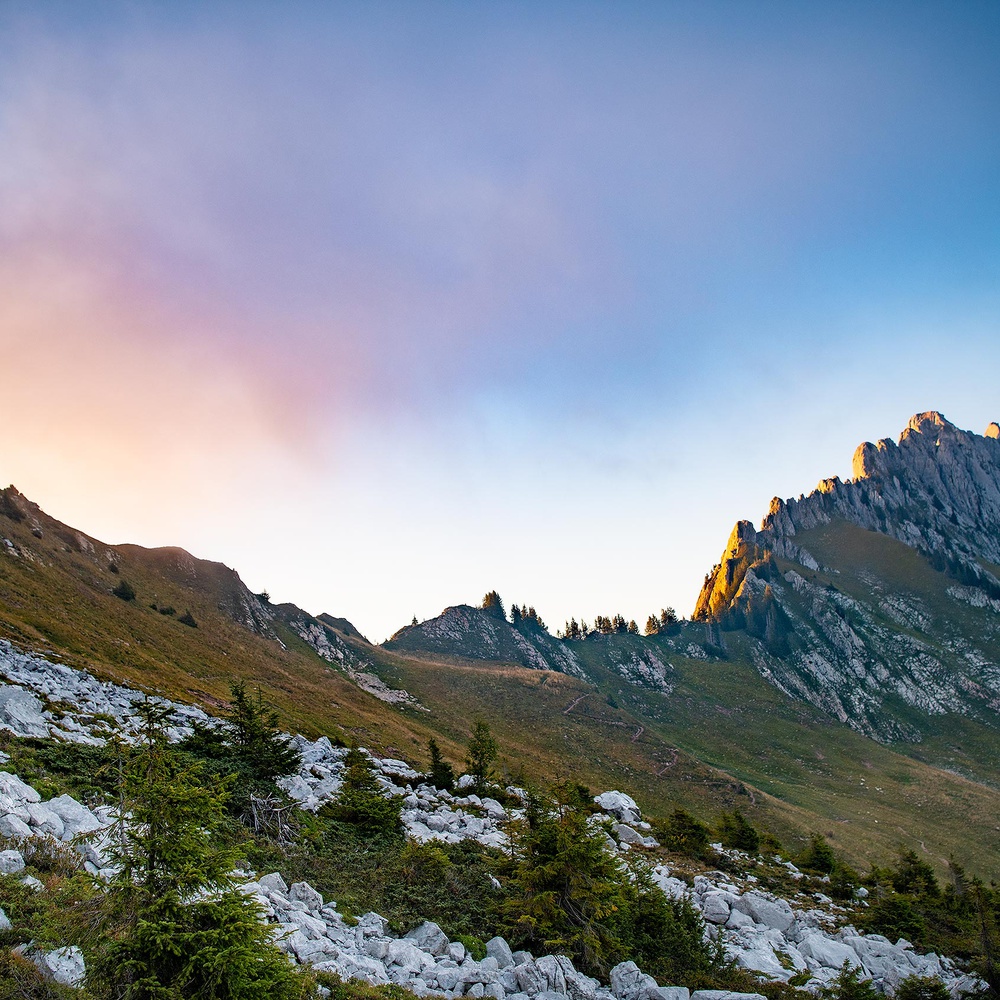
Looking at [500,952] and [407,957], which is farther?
[500,952]

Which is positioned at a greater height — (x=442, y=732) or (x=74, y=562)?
(x=74, y=562)

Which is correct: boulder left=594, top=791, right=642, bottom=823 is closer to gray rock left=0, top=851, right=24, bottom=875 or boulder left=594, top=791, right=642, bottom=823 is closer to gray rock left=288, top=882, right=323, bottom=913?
gray rock left=288, top=882, right=323, bottom=913

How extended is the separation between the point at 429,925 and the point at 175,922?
10511mm

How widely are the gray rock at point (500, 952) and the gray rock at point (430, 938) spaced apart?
1.28m

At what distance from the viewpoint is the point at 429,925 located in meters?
15.7

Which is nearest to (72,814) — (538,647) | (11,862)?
(11,862)

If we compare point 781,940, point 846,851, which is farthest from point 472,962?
point 846,851

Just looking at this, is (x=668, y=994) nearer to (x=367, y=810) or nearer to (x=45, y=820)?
(x=367, y=810)

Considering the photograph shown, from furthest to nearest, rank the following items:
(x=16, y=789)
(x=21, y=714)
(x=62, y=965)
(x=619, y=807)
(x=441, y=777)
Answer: (x=619, y=807) → (x=441, y=777) → (x=21, y=714) → (x=16, y=789) → (x=62, y=965)

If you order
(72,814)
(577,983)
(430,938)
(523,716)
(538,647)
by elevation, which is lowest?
(523,716)

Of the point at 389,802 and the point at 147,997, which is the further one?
the point at 389,802

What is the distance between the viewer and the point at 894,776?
10988 centimetres

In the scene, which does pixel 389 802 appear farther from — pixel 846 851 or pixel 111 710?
pixel 846 851

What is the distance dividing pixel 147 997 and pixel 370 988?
585 cm
